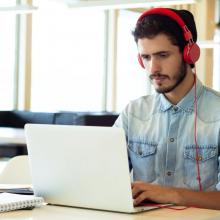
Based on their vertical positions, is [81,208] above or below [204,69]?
below

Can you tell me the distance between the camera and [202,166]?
2000 millimetres

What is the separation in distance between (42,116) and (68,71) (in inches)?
49.6

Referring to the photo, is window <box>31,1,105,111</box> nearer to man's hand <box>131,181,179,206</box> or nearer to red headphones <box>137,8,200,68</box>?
red headphones <box>137,8,200,68</box>

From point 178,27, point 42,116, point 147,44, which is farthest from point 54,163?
point 42,116

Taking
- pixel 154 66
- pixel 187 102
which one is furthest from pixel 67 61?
pixel 154 66

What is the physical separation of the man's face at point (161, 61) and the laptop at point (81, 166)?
0.47 metres

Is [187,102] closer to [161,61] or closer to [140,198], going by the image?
[161,61]

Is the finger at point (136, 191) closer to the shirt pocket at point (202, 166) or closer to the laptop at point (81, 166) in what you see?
the laptop at point (81, 166)

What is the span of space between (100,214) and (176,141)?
0.54m

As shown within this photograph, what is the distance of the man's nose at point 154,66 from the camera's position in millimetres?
1938

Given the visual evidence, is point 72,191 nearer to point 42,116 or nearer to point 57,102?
point 42,116

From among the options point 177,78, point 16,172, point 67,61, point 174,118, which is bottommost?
point 16,172

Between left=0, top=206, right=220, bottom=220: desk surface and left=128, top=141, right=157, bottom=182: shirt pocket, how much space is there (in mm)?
374

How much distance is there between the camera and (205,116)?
2.04 m
